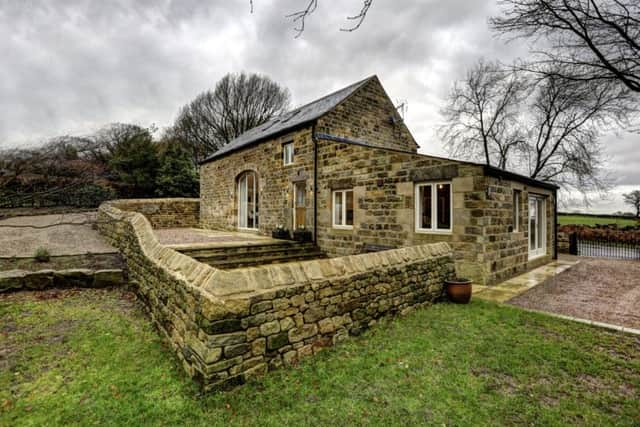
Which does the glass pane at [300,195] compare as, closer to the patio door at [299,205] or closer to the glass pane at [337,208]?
the patio door at [299,205]

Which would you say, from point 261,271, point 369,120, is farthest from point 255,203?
point 261,271

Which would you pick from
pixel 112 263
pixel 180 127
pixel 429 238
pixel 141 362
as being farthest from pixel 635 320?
pixel 180 127

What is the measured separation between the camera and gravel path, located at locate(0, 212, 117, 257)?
814 cm

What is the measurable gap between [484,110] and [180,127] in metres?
26.8

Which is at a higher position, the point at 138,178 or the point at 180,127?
the point at 180,127

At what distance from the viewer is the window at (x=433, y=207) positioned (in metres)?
7.04

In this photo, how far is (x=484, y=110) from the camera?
64.8 ft

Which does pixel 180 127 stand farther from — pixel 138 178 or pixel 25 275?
pixel 25 275

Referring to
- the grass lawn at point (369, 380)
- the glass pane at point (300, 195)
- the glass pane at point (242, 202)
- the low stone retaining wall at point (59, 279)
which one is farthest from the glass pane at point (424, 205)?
the glass pane at point (242, 202)

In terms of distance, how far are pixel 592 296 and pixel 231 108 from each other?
87.1 feet

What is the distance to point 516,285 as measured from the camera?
673cm

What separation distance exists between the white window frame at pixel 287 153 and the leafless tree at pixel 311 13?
879 cm

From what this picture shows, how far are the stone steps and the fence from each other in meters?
11.6

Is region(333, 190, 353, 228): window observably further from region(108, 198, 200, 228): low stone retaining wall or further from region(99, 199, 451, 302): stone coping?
region(108, 198, 200, 228): low stone retaining wall
